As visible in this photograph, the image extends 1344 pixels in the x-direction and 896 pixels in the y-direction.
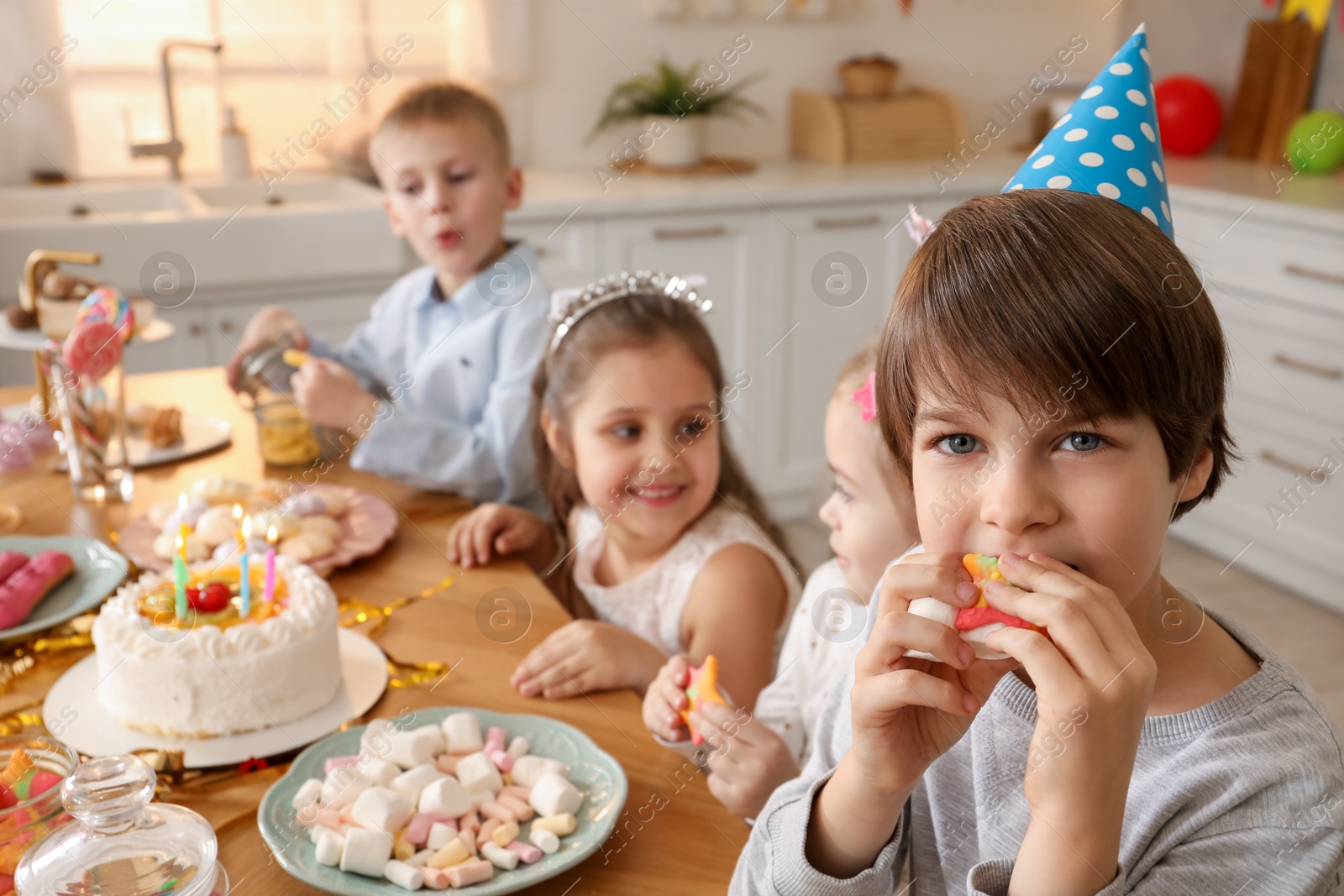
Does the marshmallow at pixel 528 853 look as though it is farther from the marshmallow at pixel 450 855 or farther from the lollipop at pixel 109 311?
the lollipop at pixel 109 311

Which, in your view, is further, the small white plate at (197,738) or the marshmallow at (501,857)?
the small white plate at (197,738)

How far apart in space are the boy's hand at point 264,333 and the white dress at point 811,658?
1.03 metres

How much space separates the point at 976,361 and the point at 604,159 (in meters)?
2.85

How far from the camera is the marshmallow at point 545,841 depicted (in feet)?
2.66

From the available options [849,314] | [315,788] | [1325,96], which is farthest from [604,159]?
[315,788]

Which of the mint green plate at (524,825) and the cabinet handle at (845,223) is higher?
the cabinet handle at (845,223)

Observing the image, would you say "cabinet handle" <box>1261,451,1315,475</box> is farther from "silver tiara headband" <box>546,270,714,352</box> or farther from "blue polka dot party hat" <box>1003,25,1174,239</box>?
"blue polka dot party hat" <box>1003,25,1174,239</box>

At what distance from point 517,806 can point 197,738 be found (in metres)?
0.31

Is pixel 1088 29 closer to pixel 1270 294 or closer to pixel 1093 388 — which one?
pixel 1270 294

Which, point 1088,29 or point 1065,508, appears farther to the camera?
point 1088,29

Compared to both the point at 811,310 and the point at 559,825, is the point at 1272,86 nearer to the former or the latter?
the point at 811,310

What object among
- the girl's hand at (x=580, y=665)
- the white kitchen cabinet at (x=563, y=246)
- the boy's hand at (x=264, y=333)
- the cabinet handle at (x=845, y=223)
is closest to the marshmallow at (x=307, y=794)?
the girl's hand at (x=580, y=665)

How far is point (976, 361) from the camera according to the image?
2.27 feet

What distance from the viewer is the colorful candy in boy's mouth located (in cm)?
66
